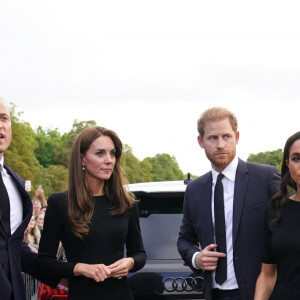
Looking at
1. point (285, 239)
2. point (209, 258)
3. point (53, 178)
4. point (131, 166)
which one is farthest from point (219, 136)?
point (131, 166)

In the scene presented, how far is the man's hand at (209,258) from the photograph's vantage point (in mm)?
5082

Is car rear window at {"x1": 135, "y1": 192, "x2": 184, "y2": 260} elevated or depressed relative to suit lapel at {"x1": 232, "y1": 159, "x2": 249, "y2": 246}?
depressed

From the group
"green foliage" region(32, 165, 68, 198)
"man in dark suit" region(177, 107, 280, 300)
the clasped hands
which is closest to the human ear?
"man in dark suit" region(177, 107, 280, 300)

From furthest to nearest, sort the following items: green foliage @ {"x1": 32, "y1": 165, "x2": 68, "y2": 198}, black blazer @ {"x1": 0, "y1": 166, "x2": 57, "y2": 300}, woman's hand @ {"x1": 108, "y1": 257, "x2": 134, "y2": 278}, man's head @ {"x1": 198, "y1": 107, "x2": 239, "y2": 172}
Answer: green foliage @ {"x1": 32, "y1": 165, "x2": 68, "y2": 198}
man's head @ {"x1": 198, "y1": 107, "x2": 239, "y2": 172}
woman's hand @ {"x1": 108, "y1": 257, "x2": 134, "y2": 278}
black blazer @ {"x1": 0, "y1": 166, "x2": 57, "y2": 300}

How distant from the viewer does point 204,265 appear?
5152 millimetres

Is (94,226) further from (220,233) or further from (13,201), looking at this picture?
(220,233)

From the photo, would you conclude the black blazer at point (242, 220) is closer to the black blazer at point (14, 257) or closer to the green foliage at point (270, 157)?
the black blazer at point (14, 257)

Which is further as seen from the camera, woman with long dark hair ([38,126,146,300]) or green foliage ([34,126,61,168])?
green foliage ([34,126,61,168])

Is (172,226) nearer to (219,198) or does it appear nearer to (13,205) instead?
(219,198)

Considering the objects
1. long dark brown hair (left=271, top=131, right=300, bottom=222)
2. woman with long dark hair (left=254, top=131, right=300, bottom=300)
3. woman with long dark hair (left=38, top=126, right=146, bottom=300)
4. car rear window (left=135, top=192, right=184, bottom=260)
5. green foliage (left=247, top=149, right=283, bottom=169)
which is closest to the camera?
woman with long dark hair (left=254, top=131, right=300, bottom=300)

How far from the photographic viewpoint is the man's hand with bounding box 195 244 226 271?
508 centimetres

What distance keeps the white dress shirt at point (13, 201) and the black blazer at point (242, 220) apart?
1.23 metres

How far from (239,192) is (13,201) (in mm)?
1615

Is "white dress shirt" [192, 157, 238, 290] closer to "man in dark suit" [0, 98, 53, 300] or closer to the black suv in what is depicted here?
the black suv
